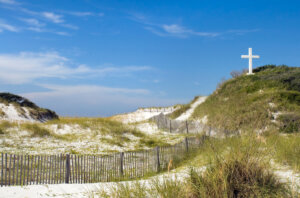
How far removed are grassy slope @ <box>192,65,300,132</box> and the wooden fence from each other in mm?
6076

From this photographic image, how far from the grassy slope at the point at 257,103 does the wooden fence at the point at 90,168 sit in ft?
19.9

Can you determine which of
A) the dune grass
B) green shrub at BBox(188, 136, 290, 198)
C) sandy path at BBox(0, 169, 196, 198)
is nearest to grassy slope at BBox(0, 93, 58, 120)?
sandy path at BBox(0, 169, 196, 198)

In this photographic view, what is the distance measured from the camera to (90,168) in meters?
12.3

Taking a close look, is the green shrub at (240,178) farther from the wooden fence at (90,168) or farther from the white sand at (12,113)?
the white sand at (12,113)

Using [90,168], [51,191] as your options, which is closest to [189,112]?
[90,168]

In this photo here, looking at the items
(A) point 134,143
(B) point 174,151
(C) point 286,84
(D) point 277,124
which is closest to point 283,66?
(C) point 286,84

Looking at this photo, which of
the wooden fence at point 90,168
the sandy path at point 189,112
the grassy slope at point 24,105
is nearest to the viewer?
the wooden fence at point 90,168

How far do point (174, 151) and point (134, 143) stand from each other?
5.87 meters

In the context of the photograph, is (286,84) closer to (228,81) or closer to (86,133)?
(228,81)

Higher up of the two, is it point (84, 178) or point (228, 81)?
point (228, 81)

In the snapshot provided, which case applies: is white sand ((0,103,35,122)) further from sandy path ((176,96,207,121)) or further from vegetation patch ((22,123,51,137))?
sandy path ((176,96,207,121))

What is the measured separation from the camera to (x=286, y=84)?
25.4 m

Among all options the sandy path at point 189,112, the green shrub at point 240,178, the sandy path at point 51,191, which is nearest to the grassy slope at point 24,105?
the sandy path at point 189,112

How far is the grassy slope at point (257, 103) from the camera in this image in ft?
62.0
